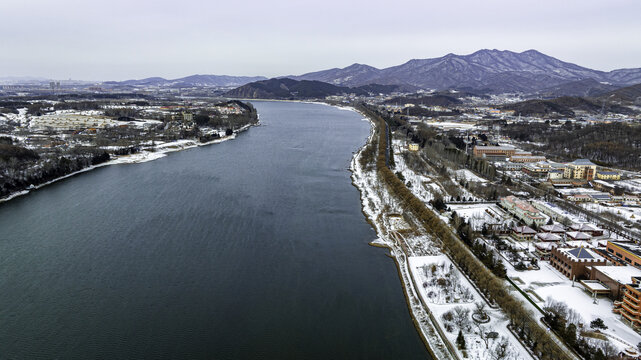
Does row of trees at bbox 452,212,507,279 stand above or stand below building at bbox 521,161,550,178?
below

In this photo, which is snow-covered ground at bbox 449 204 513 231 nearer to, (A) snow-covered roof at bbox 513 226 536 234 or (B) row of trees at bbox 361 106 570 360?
(A) snow-covered roof at bbox 513 226 536 234

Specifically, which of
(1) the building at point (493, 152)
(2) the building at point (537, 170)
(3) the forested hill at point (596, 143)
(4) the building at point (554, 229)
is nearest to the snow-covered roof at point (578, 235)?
(4) the building at point (554, 229)

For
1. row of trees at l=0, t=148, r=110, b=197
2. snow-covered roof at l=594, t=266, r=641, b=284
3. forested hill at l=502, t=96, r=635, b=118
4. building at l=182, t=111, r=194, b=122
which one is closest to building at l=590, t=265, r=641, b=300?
snow-covered roof at l=594, t=266, r=641, b=284

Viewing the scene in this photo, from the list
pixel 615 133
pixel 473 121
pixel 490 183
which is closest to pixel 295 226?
pixel 490 183

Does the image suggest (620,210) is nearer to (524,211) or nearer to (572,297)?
(524,211)

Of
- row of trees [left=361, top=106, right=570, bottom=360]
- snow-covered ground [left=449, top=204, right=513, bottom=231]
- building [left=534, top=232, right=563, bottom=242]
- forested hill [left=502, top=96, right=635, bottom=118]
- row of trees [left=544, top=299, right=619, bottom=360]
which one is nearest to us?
row of trees [left=544, top=299, right=619, bottom=360]

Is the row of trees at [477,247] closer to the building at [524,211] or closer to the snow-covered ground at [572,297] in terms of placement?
the snow-covered ground at [572,297]
